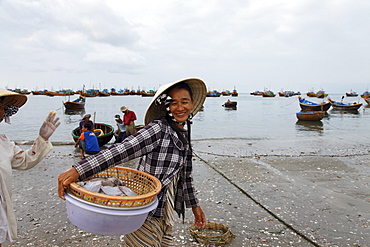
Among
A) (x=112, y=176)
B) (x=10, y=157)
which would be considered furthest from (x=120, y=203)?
(x=10, y=157)

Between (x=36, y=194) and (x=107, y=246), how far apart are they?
8.23 ft

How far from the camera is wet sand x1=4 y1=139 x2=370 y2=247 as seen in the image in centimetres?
331

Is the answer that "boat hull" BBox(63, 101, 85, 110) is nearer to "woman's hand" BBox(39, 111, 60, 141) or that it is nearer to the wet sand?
the wet sand

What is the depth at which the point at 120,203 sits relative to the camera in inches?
55.1

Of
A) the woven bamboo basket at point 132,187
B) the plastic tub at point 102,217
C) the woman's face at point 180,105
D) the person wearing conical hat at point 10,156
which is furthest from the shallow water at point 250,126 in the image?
the plastic tub at point 102,217

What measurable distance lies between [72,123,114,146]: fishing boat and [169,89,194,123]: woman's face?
32.1ft

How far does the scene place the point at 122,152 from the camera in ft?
5.15

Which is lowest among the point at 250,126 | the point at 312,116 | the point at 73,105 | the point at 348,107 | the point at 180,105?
the point at 250,126

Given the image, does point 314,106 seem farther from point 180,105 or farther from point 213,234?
point 180,105

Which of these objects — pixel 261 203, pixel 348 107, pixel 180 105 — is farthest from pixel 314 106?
pixel 180 105

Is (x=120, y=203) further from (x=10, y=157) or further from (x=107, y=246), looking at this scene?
(x=107, y=246)

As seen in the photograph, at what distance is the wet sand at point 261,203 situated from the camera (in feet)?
10.9

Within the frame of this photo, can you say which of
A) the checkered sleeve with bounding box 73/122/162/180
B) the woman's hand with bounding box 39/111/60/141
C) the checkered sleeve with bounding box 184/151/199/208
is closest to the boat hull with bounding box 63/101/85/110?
the woman's hand with bounding box 39/111/60/141

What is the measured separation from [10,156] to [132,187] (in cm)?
87
